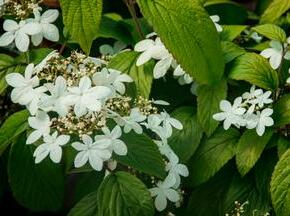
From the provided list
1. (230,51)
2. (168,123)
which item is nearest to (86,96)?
(168,123)

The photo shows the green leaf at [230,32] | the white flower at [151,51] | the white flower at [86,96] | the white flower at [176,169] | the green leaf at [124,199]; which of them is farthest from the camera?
the green leaf at [230,32]

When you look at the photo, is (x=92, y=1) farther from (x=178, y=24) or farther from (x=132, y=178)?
(x=132, y=178)

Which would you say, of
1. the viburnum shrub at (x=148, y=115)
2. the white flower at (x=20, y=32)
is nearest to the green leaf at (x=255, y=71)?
the viburnum shrub at (x=148, y=115)

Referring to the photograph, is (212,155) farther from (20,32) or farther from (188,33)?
(20,32)

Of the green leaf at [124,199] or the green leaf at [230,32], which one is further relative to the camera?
the green leaf at [230,32]

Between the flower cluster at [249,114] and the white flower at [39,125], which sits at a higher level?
the white flower at [39,125]

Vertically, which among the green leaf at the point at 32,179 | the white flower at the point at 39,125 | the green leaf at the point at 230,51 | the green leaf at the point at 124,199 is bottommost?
the green leaf at the point at 32,179

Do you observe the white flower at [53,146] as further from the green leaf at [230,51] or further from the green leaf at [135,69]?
the green leaf at [230,51]
